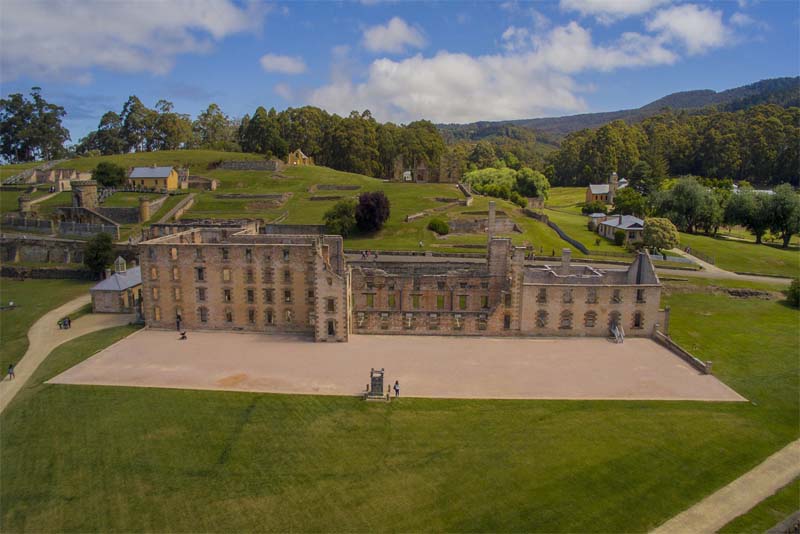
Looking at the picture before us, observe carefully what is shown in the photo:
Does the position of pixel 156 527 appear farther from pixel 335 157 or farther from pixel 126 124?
pixel 126 124

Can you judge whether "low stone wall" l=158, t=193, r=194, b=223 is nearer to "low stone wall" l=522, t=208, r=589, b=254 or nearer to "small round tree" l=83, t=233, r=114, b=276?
"small round tree" l=83, t=233, r=114, b=276

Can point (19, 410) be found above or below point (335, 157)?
below

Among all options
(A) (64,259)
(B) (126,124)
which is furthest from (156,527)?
(B) (126,124)

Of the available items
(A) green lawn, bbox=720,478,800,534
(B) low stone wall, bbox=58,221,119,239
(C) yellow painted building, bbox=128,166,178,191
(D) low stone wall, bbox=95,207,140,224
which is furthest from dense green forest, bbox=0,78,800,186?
(A) green lawn, bbox=720,478,800,534

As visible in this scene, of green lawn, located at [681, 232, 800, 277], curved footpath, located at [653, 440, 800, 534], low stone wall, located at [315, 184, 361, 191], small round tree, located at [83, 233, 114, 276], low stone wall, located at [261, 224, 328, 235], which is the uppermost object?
low stone wall, located at [315, 184, 361, 191]

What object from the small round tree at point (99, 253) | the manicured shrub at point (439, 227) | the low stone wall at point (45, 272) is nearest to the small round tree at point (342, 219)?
the manicured shrub at point (439, 227)

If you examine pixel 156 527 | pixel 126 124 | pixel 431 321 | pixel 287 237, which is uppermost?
pixel 126 124
